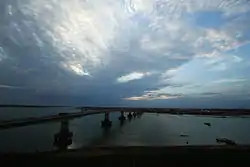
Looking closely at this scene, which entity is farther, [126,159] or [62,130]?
[62,130]

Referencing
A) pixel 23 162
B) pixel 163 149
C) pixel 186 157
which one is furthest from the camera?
pixel 163 149

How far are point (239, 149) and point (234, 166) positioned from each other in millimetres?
1344

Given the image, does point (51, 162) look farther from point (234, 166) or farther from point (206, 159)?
point (234, 166)

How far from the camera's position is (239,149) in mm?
10977

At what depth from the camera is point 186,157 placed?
9.81 m

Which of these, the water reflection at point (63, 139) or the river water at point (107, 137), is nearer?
the water reflection at point (63, 139)

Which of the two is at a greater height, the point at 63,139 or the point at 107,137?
the point at 107,137

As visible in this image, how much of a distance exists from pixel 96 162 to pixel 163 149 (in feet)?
9.34

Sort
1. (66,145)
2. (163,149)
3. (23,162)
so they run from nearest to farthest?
(23,162) < (163,149) < (66,145)

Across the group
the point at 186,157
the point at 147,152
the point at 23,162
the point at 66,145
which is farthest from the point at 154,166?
the point at 66,145

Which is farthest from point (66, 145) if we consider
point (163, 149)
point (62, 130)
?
point (163, 149)

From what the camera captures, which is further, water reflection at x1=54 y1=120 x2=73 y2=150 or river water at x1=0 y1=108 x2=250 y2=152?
river water at x1=0 y1=108 x2=250 y2=152

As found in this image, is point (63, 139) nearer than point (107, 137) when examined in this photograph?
Yes

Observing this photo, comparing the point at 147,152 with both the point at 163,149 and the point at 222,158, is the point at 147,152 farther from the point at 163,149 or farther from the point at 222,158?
the point at 222,158
